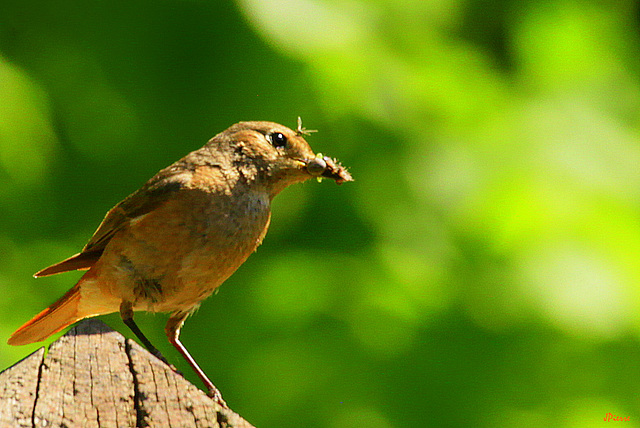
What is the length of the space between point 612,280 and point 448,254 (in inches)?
34.3

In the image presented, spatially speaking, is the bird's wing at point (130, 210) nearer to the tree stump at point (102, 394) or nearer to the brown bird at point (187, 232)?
the brown bird at point (187, 232)

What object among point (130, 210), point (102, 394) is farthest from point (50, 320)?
point (102, 394)

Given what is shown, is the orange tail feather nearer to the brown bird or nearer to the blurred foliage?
the brown bird

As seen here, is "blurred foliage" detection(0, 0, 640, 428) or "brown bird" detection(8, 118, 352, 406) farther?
"blurred foliage" detection(0, 0, 640, 428)

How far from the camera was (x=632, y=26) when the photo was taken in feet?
19.2

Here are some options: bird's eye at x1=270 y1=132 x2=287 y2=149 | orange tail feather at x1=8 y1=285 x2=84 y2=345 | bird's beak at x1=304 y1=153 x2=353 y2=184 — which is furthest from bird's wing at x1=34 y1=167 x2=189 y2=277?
bird's beak at x1=304 y1=153 x2=353 y2=184

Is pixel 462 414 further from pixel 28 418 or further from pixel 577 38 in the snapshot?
pixel 28 418

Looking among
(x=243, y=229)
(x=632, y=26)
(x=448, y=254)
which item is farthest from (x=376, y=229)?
(x=632, y=26)

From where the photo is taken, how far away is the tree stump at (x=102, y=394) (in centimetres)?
175

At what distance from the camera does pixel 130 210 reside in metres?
3.32

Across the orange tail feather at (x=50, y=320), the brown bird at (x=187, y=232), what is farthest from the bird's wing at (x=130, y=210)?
the orange tail feather at (x=50, y=320)

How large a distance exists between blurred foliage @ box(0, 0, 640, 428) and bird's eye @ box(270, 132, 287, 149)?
1.26 m

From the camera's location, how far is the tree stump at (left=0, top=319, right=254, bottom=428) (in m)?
1.75
